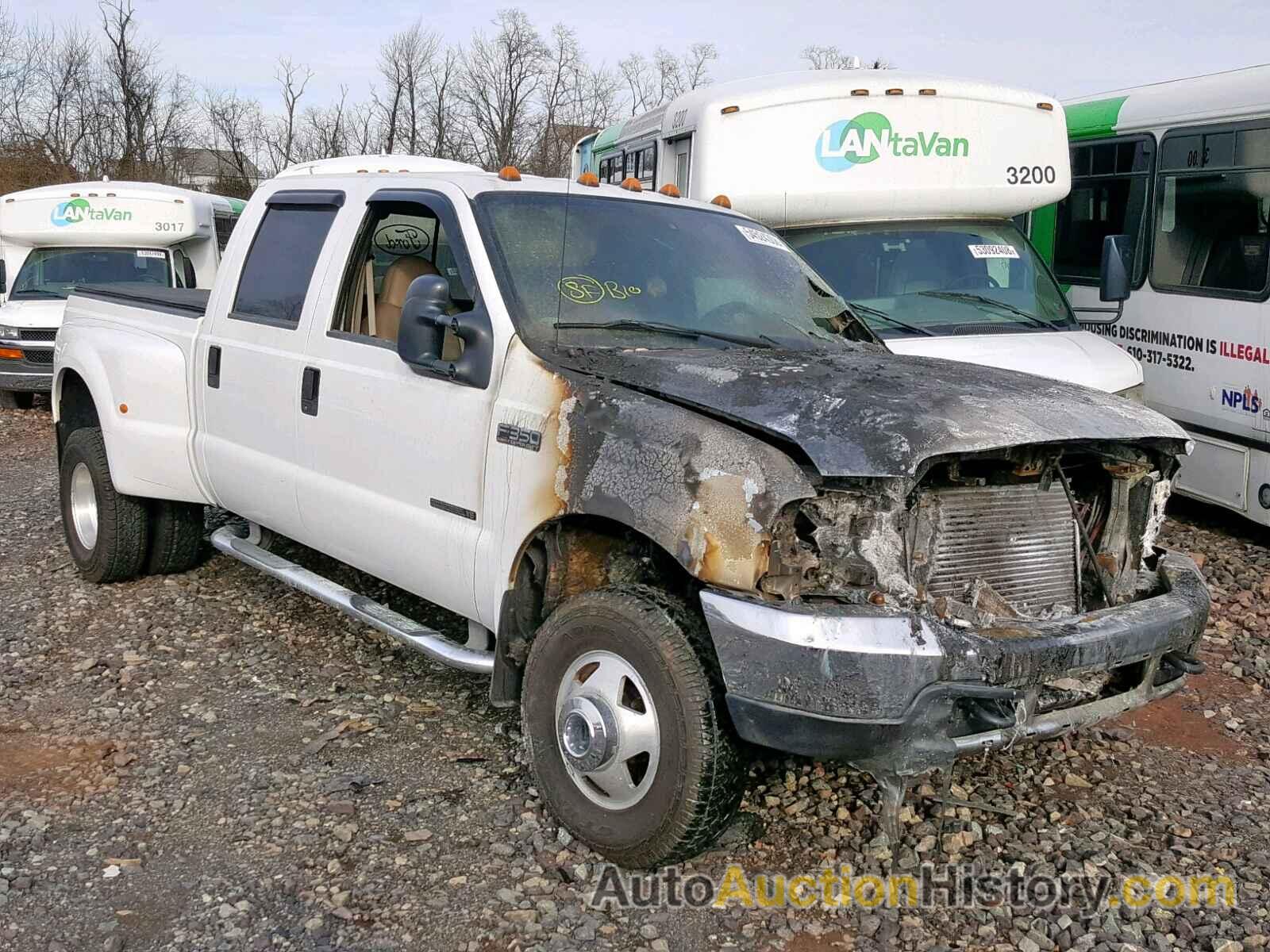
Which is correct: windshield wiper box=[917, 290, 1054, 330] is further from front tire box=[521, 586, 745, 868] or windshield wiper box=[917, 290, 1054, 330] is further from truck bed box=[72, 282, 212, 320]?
front tire box=[521, 586, 745, 868]

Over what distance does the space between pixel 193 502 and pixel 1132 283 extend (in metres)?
6.59

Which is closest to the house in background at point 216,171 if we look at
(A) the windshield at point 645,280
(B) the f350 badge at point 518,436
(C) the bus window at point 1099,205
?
(C) the bus window at point 1099,205

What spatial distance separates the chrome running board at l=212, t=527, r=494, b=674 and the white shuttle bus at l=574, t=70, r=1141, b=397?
347 centimetres

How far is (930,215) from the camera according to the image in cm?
795

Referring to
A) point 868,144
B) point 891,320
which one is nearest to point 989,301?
point 891,320

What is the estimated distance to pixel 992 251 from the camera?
7867 mm

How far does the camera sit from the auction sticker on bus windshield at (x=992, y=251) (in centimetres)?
783

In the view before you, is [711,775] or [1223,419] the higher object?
[1223,419]

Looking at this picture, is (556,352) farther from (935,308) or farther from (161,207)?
(161,207)

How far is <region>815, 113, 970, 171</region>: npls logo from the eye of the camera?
767 centimetres

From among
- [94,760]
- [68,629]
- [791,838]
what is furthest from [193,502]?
[791,838]

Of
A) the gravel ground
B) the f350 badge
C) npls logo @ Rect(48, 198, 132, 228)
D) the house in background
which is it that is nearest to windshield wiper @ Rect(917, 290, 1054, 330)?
the gravel ground

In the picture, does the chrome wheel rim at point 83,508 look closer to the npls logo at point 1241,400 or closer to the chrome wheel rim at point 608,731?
the chrome wheel rim at point 608,731

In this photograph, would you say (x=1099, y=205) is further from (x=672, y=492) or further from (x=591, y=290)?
(x=672, y=492)
